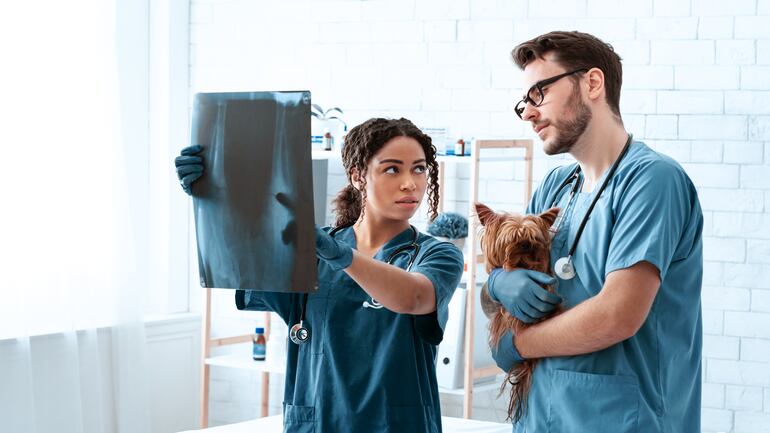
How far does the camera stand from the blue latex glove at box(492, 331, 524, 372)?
6.19 ft

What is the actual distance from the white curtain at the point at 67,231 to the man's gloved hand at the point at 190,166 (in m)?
2.27

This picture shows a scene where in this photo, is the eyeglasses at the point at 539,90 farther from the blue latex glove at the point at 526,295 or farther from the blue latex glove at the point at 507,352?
the blue latex glove at the point at 507,352

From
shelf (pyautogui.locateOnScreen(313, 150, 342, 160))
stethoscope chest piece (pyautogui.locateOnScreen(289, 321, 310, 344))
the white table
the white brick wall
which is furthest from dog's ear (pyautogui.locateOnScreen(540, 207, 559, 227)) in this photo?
shelf (pyautogui.locateOnScreen(313, 150, 342, 160))

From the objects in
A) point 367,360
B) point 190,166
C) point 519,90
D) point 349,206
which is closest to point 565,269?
point 367,360

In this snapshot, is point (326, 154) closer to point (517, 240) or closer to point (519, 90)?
point (519, 90)

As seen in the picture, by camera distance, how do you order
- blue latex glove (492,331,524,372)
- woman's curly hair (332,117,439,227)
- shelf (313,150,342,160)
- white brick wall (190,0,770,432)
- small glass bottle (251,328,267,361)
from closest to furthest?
blue latex glove (492,331,524,372) → woman's curly hair (332,117,439,227) → white brick wall (190,0,770,432) → shelf (313,150,342,160) → small glass bottle (251,328,267,361)

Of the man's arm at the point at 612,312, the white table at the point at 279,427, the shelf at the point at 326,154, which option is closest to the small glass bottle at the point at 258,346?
the shelf at the point at 326,154

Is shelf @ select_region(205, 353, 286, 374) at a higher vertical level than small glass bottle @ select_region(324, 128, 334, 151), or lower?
lower

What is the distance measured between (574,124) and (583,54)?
132mm

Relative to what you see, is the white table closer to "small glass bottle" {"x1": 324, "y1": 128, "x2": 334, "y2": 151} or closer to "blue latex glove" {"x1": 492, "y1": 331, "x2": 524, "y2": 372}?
"blue latex glove" {"x1": 492, "y1": 331, "x2": 524, "y2": 372}

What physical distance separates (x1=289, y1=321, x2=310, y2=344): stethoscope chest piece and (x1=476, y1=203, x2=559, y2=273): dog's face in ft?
1.27

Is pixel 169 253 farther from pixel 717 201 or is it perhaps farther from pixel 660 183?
pixel 660 183

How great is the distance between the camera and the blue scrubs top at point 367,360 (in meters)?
1.91

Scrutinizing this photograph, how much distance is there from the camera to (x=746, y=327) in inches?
143
